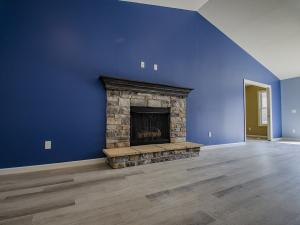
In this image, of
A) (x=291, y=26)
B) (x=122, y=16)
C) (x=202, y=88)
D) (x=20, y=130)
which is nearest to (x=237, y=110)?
(x=202, y=88)

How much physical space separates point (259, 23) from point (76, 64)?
4.33 meters

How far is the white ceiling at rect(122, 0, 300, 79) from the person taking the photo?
348 centimetres

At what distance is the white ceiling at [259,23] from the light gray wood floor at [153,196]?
333 cm

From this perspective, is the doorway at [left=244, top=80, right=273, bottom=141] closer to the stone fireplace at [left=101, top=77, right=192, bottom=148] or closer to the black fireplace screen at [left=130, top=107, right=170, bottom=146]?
the stone fireplace at [left=101, top=77, right=192, bottom=148]

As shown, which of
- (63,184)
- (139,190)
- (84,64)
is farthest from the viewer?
(84,64)

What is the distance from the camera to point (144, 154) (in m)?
2.75

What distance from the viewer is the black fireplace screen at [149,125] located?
3.23m

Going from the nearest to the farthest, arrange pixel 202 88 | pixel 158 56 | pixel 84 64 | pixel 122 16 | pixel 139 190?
pixel 139 190 → pixel 84 64 → pixel 122 16 → pixel 158 56 → pixel 202 88

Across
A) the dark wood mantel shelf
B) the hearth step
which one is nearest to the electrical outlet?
the hearth step

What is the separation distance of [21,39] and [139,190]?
8.74 feet

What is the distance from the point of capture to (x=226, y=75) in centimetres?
465

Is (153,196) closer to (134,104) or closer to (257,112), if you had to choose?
(134,104)

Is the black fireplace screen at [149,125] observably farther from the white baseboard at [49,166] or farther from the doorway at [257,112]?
the doorway at [257,112]

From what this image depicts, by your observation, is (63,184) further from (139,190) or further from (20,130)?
(20,130)
